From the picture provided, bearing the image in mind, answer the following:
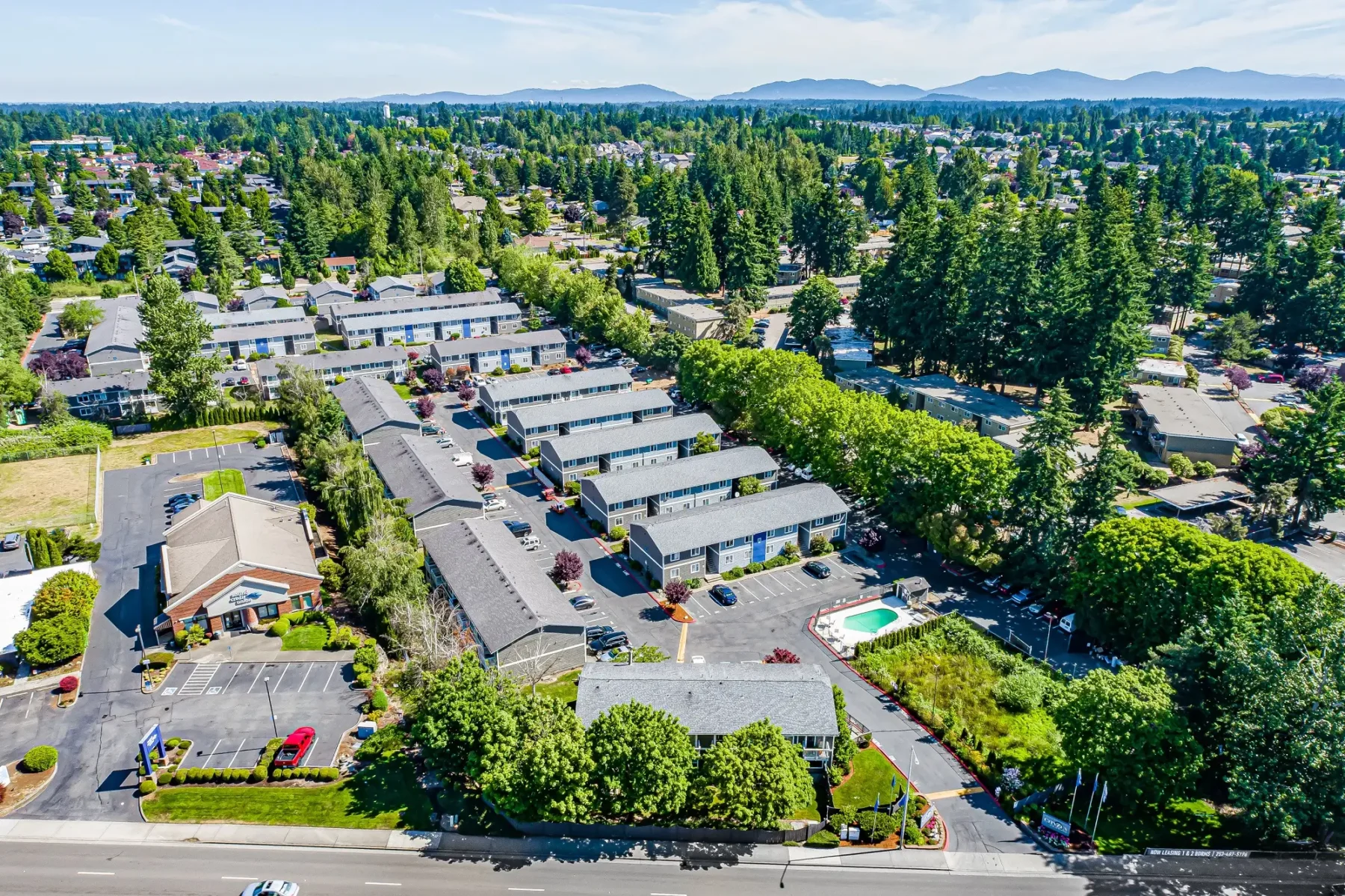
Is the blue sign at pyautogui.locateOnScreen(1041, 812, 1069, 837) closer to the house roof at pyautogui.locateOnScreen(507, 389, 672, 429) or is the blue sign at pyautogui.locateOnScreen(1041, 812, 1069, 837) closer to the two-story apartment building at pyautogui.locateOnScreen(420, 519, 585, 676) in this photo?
the two-story apartment building at pyautogui.locateOnScreen(420, 519, 585, 676)

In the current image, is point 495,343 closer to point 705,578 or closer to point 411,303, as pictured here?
point 411,303

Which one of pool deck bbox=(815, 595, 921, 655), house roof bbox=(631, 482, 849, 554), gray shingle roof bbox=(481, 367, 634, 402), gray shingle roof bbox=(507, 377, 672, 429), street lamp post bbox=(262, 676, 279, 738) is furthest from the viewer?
gray shingle roof bbox=(481, 367, 634, 402)

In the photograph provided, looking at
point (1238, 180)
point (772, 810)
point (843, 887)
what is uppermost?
point (1238, 180)

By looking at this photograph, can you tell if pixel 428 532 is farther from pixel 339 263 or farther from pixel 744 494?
pixel 339 263

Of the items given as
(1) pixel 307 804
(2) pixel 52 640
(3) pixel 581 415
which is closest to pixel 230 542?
(2) pixel 52 640

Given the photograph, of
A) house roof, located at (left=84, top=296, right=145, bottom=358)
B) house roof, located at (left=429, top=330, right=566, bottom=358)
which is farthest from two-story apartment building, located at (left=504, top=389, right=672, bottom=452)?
house roof, located at (left=84, top=296, right=145, bottom=358)

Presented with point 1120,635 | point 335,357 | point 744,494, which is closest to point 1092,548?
point 1120,635
